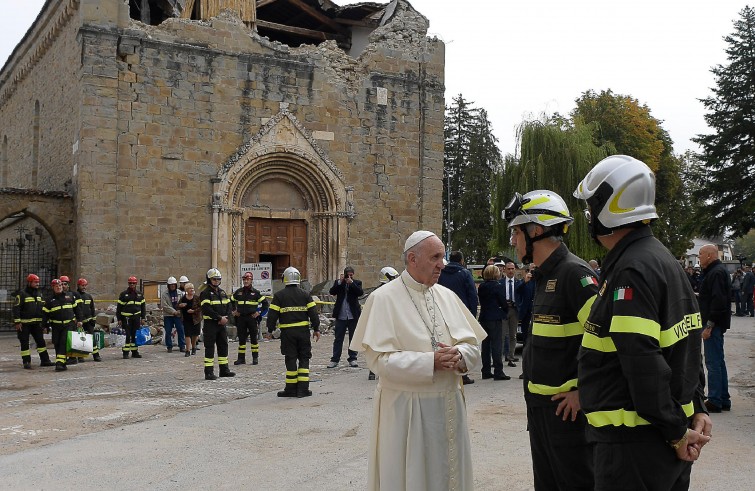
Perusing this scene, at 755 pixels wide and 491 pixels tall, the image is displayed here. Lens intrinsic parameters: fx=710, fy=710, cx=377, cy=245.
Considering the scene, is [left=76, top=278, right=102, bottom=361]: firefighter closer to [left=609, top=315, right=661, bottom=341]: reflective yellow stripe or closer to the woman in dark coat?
the woman in dark coat

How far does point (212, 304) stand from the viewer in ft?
39.7

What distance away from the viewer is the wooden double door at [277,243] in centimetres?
2233

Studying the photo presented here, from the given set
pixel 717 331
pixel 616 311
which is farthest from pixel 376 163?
pixel 616 311

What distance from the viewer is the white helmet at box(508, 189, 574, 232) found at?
411 cm

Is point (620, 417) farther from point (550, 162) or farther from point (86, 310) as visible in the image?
point (550, 162)

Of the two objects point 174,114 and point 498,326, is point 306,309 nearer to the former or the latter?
point 498,326

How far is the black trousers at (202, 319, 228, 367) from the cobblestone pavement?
40 cm

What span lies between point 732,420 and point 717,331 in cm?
101

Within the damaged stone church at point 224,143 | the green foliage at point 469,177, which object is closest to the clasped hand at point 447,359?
the damaged stone church at point 224,143

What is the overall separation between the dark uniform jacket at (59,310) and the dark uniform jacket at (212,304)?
3712 millimetres

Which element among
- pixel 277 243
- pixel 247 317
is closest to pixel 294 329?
pixel 247 317

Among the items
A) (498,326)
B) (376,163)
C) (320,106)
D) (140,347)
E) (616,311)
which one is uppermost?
(320,106)

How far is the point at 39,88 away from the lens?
2559 centimetres

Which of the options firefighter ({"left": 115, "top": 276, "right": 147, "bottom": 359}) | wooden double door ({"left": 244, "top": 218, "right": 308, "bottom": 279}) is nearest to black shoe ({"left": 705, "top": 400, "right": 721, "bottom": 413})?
firefighter ({"left": 115, "top": 276, "right": 147, "bottom": 359})
